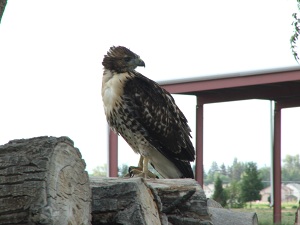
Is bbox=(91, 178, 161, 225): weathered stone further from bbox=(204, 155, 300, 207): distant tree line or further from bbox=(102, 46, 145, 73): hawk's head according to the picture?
bbox=(204, 155, 300, 207): distant tree line

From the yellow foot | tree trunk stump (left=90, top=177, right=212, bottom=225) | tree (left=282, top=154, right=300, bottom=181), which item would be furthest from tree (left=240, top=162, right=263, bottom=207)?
tree trunk stump (left=90, top=177, right=212, bottom=225)

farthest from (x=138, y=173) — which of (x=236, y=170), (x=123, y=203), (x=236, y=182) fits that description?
(x=236, y=182)

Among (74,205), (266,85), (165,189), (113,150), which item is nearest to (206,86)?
(266,85)

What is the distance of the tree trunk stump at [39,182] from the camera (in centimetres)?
320

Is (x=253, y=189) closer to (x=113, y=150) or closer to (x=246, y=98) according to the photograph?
(x=246, y=98)

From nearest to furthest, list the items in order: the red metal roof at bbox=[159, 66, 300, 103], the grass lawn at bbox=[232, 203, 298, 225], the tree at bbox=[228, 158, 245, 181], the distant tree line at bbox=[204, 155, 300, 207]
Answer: the red metal roof at bbox=[159, 66, 300, 103], the tree at bbox=[228, 158, 245, 181], the distant tree line at bbox=[204, 155, 300, 207], the grass lawn at bbox=[232, 203, 298, 225]

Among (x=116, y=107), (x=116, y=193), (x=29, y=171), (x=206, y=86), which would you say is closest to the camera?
(x=29, y=171)

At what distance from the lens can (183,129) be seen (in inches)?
253

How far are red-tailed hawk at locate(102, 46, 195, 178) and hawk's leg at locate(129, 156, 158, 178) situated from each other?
0.08 feet

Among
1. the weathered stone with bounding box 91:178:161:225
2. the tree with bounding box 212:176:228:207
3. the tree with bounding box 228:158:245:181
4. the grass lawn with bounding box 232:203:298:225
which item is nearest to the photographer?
the weathered stone with bounding box 91:178:161:225

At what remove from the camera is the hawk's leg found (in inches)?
221

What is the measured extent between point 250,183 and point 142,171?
897 centimetres

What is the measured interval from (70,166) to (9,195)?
0.31 m

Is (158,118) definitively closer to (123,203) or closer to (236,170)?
(123,203)
